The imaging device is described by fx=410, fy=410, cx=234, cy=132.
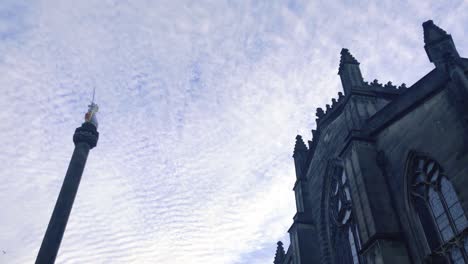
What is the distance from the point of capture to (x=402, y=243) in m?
11.4

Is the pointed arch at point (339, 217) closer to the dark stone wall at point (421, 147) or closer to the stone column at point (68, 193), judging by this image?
the dark stone wall at point (421, 147)

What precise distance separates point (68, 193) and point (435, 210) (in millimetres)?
18496

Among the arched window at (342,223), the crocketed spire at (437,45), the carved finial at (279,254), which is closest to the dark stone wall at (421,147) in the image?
the crocketed spire at (437,45)

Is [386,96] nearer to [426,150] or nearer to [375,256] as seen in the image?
[426,150]

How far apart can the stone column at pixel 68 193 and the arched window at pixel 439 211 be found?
55.5 ft

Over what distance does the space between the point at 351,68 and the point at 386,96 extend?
5.84 ft

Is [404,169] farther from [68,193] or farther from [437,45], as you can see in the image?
[68,193]

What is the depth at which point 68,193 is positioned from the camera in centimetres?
2248

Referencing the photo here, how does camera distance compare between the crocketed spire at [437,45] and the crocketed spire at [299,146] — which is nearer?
the crocketed spire at [437,45]

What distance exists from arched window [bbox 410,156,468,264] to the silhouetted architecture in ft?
55.5

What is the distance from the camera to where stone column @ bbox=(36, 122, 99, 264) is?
20245mm

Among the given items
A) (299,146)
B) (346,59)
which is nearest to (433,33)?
(346,59)

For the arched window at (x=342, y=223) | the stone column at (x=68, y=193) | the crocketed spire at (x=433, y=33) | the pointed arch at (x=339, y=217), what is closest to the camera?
the crocketed spire at (x=433, y=33)

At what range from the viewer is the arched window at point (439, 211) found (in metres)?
10.1
